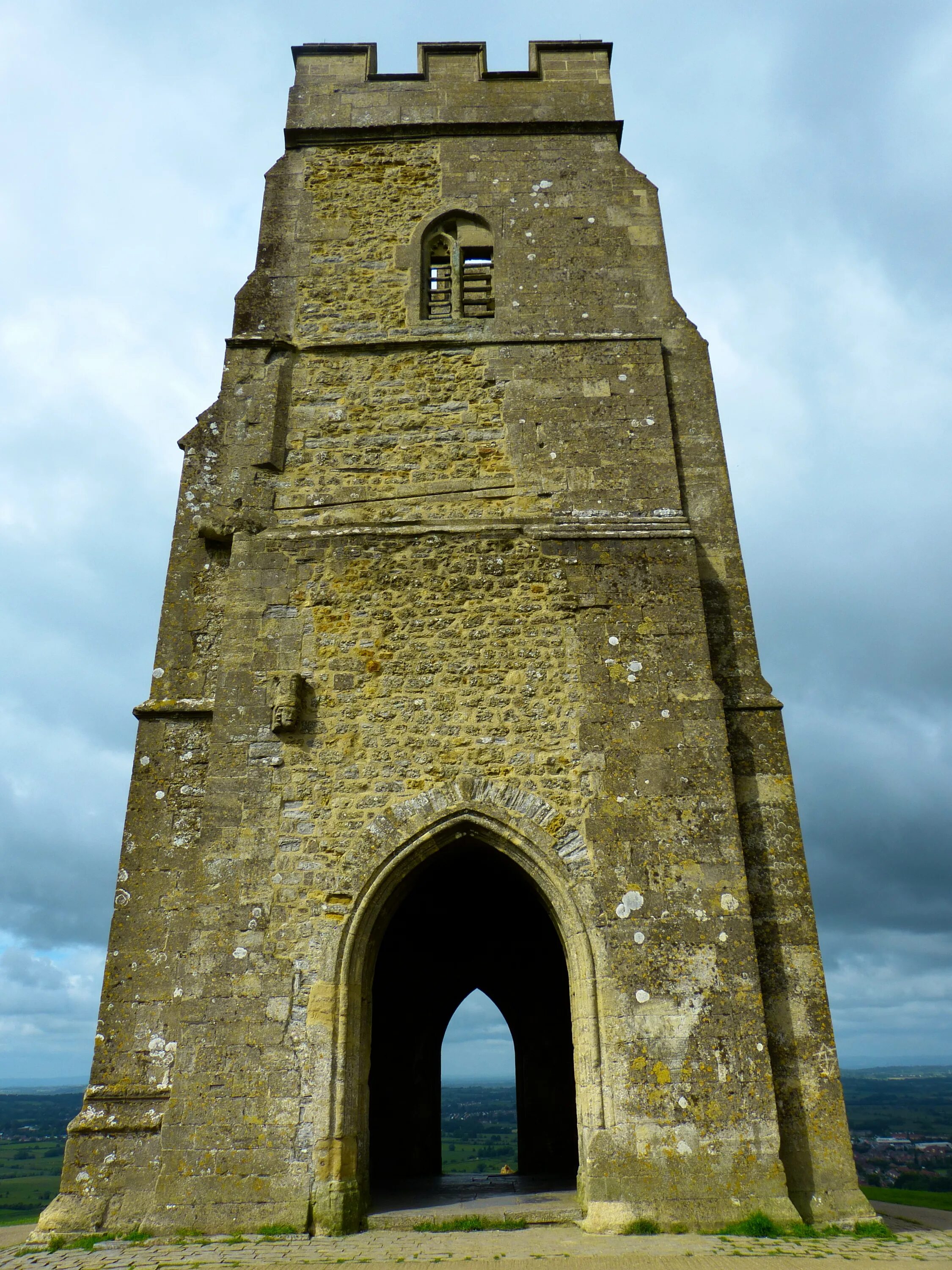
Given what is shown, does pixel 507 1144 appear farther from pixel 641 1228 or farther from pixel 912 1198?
pixel 641 1228

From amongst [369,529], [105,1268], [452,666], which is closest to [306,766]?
[452,666]

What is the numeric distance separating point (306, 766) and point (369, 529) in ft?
7.01

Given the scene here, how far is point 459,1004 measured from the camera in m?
11.1

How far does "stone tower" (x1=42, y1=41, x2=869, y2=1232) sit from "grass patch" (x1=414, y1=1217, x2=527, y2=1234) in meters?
0.49

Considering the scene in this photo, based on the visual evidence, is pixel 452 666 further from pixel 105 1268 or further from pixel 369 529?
pixel 105 1268

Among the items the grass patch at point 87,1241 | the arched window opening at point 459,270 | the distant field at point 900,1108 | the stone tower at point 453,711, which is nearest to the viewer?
the grass patch at point 87,1241

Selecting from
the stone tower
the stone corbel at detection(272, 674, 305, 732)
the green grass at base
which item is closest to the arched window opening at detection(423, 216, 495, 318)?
the stone tower

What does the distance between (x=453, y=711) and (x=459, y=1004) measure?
5.56m

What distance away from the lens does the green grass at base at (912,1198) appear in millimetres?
8055

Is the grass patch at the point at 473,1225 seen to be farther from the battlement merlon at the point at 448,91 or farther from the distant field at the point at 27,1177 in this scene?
the battlement merlon at the point at 448,91

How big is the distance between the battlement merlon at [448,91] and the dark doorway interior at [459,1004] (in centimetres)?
832

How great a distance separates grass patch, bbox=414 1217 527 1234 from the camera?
Result: 595 centimetres

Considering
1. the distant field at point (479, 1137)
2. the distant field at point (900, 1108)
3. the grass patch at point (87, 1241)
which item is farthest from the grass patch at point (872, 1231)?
the distant field at point (900, 1108)

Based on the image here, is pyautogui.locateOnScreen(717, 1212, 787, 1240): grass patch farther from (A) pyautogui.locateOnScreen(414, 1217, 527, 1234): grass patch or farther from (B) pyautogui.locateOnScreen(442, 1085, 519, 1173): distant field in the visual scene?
(B) pyautogui.locateOnScreen(442, 1085, 519, 1173): distant field
